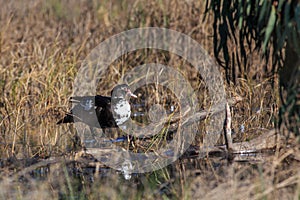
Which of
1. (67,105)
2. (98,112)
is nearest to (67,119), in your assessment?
(98,112)

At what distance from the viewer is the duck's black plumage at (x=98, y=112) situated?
22.8 feet

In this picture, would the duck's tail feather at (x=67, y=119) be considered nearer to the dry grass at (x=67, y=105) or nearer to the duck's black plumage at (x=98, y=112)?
the duck's black plumage at (x=98, y=112)

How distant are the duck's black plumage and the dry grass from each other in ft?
0.75

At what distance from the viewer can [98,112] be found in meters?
7.02

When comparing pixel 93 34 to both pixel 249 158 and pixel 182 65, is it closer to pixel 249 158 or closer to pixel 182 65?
pixel 182 65

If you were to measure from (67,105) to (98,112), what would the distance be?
2.94 feet

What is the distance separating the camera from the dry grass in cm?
460

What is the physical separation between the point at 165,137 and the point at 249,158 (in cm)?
77

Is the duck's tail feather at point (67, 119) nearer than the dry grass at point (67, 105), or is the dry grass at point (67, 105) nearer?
the dry grass at point (67, 105)

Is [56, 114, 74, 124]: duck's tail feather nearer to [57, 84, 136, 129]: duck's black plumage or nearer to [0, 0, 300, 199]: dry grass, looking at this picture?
[57, 84, 136, 129]: duck's black plumage

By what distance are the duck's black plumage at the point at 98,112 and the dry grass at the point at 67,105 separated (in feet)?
0.75

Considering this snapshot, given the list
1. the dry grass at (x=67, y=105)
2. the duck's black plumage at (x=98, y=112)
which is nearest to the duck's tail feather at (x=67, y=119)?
the duck's black plumage at (x=98, y=112)

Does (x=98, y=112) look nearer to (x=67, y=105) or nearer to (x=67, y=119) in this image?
(x=67, y=119)

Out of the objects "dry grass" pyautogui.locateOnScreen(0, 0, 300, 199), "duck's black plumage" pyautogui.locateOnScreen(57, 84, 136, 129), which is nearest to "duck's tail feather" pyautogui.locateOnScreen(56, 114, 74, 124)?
"duck's black plumage" pyautogui.locateOnScreen(57, 84, 136, 129)
